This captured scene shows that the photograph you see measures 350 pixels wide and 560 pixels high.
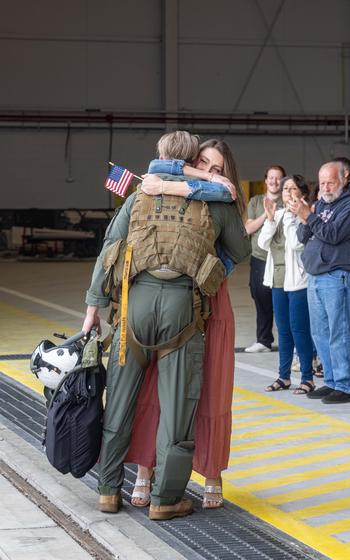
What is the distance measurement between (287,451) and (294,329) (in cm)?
217

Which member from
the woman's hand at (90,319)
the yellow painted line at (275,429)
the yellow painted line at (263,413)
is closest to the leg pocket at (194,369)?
the woman's hand at (90,319)

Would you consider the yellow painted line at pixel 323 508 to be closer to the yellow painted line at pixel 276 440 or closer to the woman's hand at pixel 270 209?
the yellow painted line at pixel 276 440

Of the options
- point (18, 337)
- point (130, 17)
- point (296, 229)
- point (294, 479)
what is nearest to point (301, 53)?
point (130, 17)

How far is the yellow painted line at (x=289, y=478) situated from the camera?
21.1 ft

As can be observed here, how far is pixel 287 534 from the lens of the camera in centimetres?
548

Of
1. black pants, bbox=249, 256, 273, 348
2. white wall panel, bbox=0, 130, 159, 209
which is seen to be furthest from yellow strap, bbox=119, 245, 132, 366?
white wall panel, bbox=0, 130, 159, 209

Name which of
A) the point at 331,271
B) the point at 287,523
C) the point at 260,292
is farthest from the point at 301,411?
the point at 287,523

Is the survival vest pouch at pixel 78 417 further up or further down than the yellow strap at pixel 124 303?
further down

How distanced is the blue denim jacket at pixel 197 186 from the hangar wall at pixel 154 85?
76.1 ft

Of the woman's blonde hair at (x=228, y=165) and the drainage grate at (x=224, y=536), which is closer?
the drainage grate at (x=224, y=536)

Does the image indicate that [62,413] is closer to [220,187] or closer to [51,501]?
[51,501]

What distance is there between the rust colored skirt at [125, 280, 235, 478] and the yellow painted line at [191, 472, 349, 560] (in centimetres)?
31

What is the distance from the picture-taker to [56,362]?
574 centimetres

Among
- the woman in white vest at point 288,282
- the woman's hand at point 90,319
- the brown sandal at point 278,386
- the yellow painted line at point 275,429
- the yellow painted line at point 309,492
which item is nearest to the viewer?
the woman's hand at point 90,319
